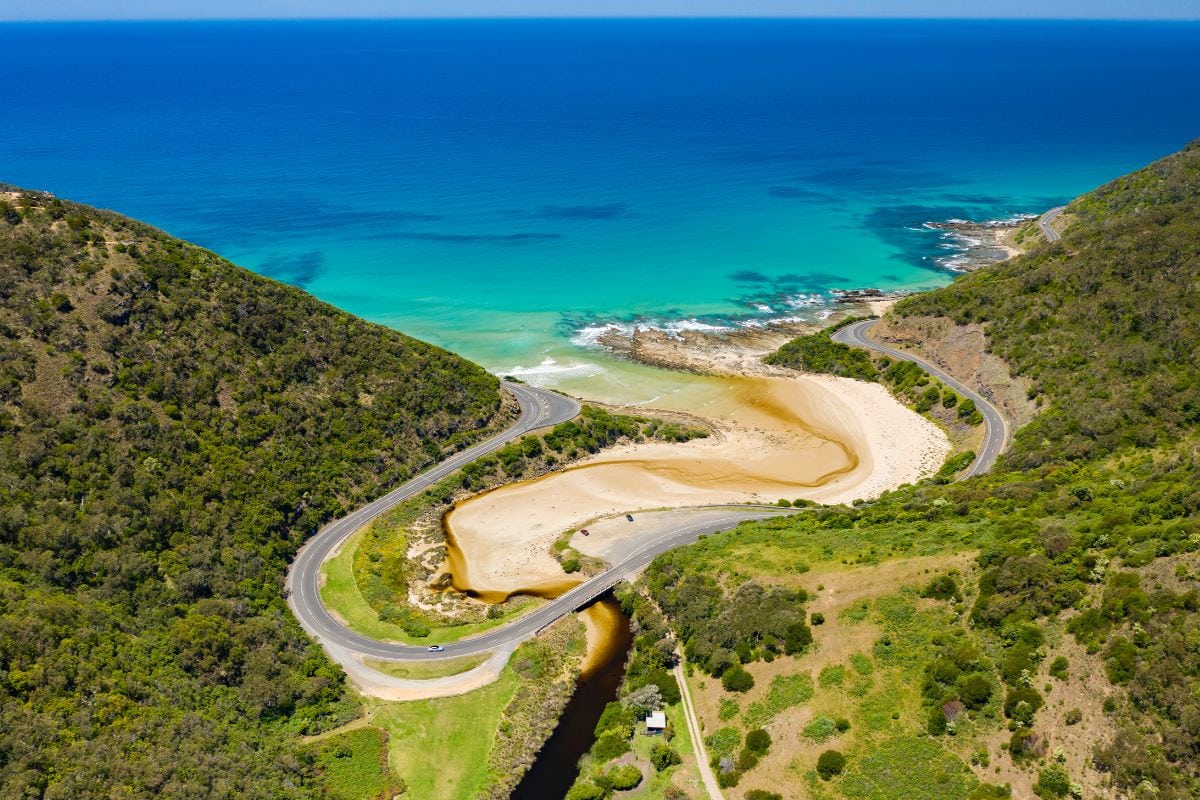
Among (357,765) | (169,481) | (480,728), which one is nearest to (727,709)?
(480,728)

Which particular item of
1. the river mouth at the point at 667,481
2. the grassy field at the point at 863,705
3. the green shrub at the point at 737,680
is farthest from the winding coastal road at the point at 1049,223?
the green shrub at the point at 737,680

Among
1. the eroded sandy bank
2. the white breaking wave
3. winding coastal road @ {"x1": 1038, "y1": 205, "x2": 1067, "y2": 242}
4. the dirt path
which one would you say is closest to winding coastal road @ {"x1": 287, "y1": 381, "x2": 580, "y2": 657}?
the eroded sandy bank

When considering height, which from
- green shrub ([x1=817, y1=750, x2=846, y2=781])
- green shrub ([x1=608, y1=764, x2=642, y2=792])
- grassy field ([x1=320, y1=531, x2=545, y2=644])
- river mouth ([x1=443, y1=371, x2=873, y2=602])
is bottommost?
green shrub ([x1=608, y1=764, x2=642, y2=792])

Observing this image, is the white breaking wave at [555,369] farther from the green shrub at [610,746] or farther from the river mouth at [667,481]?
the green shrub at [610,746]

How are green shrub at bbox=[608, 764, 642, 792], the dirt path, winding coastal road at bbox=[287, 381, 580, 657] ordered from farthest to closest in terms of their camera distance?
winding coastal road at bbox=[287, 381, 580, 657]
green shrub at bbox=[608, 764, 642, 792]
the dirt path

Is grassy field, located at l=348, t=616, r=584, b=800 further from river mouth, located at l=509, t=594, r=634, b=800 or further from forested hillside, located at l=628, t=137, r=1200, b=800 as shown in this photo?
forested hillside, located at l=628, t=137, r=1200, b=800
